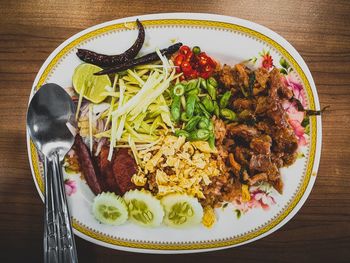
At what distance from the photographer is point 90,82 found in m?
2.37

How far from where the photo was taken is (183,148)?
2344 mm

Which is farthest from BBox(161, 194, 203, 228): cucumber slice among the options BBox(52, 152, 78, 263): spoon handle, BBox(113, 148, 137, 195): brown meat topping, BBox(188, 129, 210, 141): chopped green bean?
BBox(52, 152, 78, 263): spoon handle

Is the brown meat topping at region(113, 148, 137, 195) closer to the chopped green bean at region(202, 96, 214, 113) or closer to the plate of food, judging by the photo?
the plate of food

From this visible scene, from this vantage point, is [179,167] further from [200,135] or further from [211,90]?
[211,90]

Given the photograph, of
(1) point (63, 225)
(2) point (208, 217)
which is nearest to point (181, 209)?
(2) point (208, 217)

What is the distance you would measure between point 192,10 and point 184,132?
92 centimetres

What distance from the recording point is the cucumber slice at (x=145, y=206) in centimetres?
234

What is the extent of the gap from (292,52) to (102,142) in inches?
61.9

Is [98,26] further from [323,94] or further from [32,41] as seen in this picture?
[323,94]

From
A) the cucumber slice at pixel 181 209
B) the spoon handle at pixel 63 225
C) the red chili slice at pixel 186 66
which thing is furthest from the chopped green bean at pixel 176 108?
the spoon handle at pixel 63 225

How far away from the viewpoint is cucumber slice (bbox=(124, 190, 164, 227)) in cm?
234

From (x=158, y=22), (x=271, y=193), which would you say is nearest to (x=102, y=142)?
(x=158, y=22)

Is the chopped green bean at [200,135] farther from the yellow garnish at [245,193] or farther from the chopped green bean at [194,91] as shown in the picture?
the yellow garnish at [245,193]

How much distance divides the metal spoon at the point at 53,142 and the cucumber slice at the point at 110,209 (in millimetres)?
216
